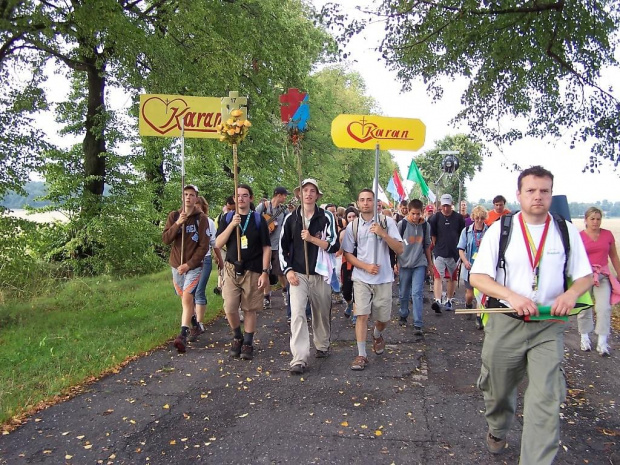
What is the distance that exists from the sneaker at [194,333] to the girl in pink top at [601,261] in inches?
208

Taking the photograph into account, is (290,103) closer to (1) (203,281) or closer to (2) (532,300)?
(1) (203,281)

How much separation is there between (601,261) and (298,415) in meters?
4.43

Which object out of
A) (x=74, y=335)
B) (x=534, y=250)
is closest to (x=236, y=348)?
(x=74, y=335)

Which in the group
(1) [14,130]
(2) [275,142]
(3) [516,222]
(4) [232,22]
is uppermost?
(4) [232,22]

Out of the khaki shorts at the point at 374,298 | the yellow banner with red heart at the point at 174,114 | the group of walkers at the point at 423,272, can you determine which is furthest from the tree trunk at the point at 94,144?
the khaki shorts at the point at 374,298

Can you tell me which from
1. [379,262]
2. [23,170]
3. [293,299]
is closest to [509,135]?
[379,262]

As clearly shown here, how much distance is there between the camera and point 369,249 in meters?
6.12

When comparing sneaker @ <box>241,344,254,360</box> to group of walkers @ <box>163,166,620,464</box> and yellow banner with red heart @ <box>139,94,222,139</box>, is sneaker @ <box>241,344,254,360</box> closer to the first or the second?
group of walkers @ <box>163,166,620,464</box>

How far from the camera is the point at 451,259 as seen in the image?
29.7ft

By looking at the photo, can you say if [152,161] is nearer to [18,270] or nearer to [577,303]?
[18,270]

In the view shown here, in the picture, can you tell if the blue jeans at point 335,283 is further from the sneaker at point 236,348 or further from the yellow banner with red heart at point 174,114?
the yellow banner with red heart at point 174,114

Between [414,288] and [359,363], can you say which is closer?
[359,363]

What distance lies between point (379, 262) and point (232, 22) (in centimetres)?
1002

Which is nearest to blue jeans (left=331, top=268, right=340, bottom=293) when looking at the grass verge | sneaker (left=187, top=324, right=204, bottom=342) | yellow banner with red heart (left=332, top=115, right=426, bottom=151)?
yellow banner with red heart (left=332, top=115, right=426, bottom=151)
